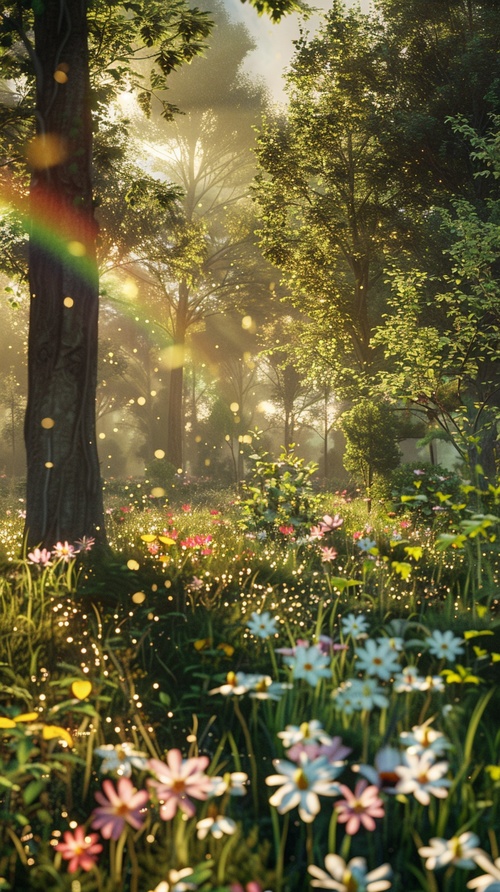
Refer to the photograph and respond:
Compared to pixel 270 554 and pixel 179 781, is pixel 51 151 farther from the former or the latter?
pixel 179 781

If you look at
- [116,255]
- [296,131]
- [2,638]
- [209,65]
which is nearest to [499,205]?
[296,131]

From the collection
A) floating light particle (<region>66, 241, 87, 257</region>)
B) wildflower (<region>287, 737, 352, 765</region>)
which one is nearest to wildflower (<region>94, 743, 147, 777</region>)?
wildflower (<region>287, 737, 352, 765</region>)

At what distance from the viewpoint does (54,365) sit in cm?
580

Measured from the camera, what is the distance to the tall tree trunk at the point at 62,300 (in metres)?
5.79

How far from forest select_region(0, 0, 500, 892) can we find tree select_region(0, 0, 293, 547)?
23 millimetres

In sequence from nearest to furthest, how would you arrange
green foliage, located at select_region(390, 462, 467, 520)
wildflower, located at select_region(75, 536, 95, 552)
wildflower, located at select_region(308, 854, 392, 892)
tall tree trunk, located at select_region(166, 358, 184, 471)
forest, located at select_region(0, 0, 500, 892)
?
wildflower, located at select_region(308, 854, 392, 892), forest, located at select_region(0, 0, 500, 892), wildflower, located at select_region(75, 536, 95, 552), green foliage, located at select_region(390, 462, 467, 520), tall tree trunk, located at select_region(166, 358, 184, 471)

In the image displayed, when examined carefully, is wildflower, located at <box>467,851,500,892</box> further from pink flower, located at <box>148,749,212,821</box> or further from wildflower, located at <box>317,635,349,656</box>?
wildflower, located at <box>317,635,349,656</box>

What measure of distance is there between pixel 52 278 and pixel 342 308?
1235 cm

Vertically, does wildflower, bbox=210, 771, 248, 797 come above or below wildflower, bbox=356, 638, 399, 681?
below

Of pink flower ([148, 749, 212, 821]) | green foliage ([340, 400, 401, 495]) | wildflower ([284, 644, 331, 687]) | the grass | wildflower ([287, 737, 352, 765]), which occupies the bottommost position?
the grass

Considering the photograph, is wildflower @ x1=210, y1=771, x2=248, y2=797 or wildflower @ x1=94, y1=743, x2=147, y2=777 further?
wildflower @ x1=94, y1=743, x2=147, y2=777

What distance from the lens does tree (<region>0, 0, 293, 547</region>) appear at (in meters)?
5.79

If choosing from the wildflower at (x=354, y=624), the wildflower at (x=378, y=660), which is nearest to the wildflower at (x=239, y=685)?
the wildflower at (x=378, y=660)

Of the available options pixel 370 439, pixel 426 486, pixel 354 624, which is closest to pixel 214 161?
pixel 370 439
